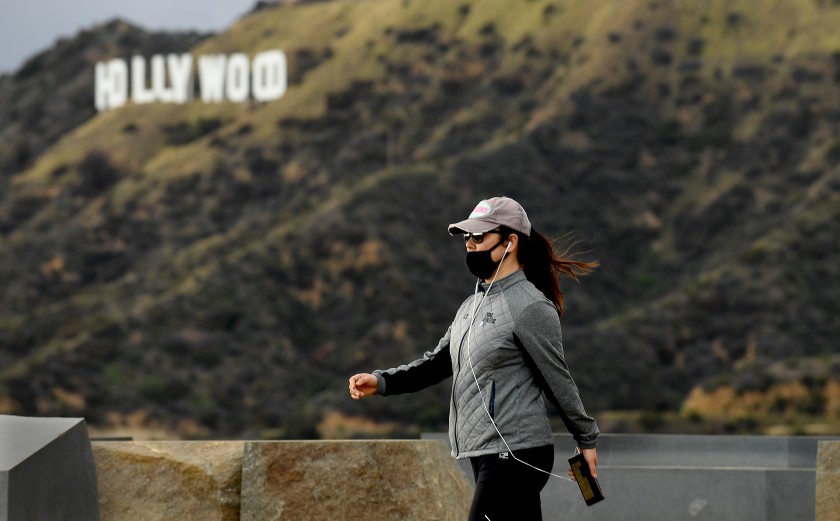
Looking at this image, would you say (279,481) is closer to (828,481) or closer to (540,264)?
(540,264)

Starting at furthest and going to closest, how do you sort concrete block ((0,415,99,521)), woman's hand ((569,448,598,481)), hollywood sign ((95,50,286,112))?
hollywood sign ((95,50,286,112)) → concrete block ((0,415,99,521)) → woman's hand ((569,448,598,481))

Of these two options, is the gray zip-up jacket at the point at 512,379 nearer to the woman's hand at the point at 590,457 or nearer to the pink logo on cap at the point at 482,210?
the woman's hand at the point at 590,457

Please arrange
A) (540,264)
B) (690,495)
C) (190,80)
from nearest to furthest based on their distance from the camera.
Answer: (540,264), (690,495), (190,80)

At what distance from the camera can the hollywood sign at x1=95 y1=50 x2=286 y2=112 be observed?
78.6 metres

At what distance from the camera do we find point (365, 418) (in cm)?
5059

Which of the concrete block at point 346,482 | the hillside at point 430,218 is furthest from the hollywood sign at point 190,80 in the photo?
the concrete block at point 346,482

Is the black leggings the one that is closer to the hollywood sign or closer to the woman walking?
the woman walking

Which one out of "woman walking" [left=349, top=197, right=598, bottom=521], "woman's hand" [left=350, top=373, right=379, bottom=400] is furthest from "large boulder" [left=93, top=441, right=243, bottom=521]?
"woman walking" [left=349, top=197, right=598, bottom=521]

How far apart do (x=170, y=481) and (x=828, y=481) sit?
3.19 meters

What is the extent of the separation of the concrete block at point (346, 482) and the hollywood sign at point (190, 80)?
7131cm

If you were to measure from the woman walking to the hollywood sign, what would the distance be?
72.7 m

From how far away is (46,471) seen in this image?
635 cm

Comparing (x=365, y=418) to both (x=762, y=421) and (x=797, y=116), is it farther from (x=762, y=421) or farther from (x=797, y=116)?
(x=797, y=116)

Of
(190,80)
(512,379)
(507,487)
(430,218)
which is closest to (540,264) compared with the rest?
(512,379)
